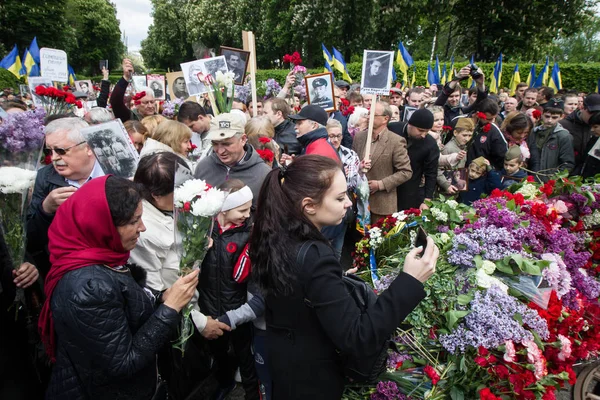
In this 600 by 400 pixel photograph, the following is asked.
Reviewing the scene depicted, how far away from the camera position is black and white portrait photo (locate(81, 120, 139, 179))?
2.77 m

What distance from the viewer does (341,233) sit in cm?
418

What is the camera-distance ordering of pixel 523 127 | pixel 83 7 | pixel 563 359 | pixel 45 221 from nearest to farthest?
pixel 563 359
pixel 45 221
pixel 523 127
pixel 83 7

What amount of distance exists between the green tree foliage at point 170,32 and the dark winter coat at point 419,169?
1851 inches

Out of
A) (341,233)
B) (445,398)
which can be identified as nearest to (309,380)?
(445,398)

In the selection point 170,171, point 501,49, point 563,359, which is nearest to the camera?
point 563,359

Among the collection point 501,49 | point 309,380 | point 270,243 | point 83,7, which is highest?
point 83,7

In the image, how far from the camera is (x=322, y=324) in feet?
5.02

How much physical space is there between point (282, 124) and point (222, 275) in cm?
328

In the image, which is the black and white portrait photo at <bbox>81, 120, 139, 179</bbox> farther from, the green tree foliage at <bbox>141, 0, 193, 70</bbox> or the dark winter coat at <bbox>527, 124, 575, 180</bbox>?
the green tree foliage at <bbox>141, 0, 193, 70</bbox>

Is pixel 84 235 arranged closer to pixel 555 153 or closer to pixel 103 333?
pixel 103 333

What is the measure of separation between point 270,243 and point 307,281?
231 millimetres

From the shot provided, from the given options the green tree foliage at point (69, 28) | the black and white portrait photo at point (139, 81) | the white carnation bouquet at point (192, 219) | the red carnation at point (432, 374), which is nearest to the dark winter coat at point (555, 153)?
the red carnation at point (432, 374)

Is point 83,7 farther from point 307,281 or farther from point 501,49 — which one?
point 307,281

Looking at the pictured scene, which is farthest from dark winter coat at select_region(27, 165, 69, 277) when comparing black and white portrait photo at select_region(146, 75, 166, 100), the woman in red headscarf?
black and white portrait photo at select_region(146, 75, 166, 100)
